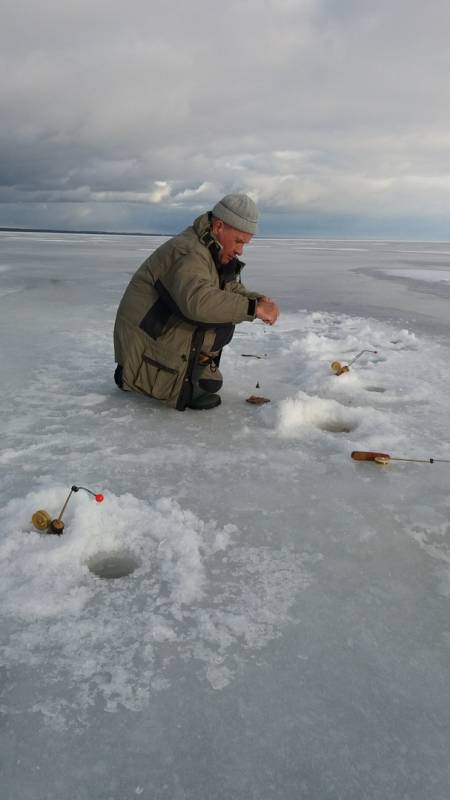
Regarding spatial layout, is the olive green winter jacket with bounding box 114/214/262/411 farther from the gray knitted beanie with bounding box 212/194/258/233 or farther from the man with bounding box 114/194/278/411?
the gray knitted beanie with bounding box 212/194/258/233

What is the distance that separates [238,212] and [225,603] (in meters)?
2.37

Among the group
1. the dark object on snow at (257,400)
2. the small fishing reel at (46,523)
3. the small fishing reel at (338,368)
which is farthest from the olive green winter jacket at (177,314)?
the small fishing reel at (46,523)

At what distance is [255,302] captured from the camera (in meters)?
3.24

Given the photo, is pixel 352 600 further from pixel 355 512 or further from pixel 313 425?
pixel 313 425

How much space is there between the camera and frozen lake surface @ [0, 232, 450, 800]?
1278mm

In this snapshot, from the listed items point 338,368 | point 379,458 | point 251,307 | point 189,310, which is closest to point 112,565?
point 379,458

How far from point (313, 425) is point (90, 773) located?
253 cm

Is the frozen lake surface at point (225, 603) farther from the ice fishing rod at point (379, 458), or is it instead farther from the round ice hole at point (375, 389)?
the round ice hole at point (375, 389)

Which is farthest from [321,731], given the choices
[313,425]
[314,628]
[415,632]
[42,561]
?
[313,425]

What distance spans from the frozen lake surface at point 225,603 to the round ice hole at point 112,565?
1 cm

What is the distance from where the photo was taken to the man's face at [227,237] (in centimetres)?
337

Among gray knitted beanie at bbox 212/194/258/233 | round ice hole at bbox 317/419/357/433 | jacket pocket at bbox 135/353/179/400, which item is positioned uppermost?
gray knitted beanie at bbox 212/194/258/233

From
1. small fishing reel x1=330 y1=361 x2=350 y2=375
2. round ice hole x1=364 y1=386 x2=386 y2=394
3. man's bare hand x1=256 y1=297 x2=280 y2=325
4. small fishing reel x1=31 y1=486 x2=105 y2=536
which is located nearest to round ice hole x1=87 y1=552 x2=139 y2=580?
small fishing reel x1=31 y1=486 x2=105 y2=536

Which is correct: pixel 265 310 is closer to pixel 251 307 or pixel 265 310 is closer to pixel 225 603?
pixel 251 307
